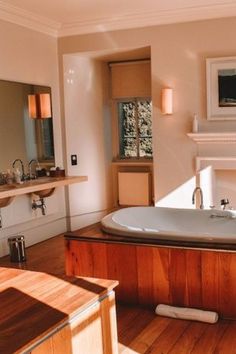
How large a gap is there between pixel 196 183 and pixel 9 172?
194 cm

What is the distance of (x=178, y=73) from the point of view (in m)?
4.84

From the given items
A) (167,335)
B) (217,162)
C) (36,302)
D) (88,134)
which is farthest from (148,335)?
(88,134)

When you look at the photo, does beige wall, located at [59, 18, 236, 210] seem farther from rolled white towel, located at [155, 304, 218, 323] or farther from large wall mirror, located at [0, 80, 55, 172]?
rolled white towel, located at [155, 304, 218, 323]

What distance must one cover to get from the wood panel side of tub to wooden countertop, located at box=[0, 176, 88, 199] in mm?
882

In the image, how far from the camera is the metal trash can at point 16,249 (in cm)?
435

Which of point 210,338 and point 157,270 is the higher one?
point 157,270

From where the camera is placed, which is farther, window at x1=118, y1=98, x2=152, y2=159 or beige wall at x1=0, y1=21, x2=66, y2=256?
window at x1=118, y1=98, x2=152, y2=159

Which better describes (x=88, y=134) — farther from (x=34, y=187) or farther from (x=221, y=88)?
(x=221, y=88)

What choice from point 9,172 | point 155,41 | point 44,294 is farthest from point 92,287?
point 155,41

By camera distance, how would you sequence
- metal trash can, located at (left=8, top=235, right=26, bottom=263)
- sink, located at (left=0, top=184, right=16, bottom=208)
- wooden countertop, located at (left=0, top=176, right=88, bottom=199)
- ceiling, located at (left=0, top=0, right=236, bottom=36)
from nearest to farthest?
1. wooden countertop, located at (left=0, top=176, right=88, bottom=199)
2. sink, located at (left=0, top=184, right=16, bottom=208)
3. metal trash can, located at (left=8, top=235, right=26, bottom=263)
4. ceiling, located at (left=0, top=0, right=236, bottom=36)

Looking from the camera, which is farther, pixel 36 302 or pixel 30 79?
pixel 30 79

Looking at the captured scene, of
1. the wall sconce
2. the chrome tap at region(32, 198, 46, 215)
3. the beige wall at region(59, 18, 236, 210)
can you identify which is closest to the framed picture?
the beige wall at region(59, 18, 236, 210)

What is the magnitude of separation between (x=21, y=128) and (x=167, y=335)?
2.76m

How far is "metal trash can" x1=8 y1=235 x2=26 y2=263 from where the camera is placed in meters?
4.35
